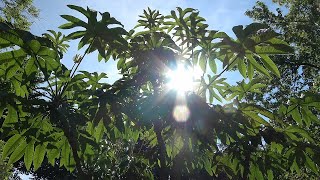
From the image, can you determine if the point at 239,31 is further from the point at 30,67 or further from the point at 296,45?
the point at 296,45

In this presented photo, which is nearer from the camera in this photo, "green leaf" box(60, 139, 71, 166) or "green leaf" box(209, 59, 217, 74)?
"green leaf" box(60, 139, 71, 166)

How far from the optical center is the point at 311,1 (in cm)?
1563

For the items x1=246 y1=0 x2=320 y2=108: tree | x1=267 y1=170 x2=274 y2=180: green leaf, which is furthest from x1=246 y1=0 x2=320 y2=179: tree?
x1=267 y1=170 x2=274 y2=180: green leaf

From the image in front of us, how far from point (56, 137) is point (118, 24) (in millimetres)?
1091

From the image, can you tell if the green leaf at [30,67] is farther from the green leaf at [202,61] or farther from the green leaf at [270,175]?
the green leaf at [270,175]

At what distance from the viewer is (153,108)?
2.54 m

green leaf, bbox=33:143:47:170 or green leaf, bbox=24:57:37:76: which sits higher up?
green leaf, bbox=24:57:37:76

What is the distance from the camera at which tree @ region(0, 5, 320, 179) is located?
96.7 inches

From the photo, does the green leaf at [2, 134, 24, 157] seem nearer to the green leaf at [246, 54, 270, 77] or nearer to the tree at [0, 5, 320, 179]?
the tree at [0, 5, 320, 179]

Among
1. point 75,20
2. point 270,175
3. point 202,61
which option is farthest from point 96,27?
point 270,175

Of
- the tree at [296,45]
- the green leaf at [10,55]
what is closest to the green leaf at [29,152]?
the green leaf at [10,55]

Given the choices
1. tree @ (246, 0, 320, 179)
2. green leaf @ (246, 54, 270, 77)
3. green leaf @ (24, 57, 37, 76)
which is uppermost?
tree @ (246, 0, 320, 179)

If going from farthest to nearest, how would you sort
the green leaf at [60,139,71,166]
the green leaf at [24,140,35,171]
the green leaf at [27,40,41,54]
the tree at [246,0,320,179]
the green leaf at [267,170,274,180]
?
the tree at [246,0,320,179]
the green leaf at [267,170,274,180]
the green leaf at [60,139,71,166]
the green leaf at [24,140,35,171]
the green leaf at [27,40,41,54]

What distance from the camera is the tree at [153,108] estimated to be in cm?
246
